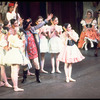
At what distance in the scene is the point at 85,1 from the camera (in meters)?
11.1

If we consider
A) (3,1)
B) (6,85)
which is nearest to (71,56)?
(6,85)

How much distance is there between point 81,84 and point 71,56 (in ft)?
2.03

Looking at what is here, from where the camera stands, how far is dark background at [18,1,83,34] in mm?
11477

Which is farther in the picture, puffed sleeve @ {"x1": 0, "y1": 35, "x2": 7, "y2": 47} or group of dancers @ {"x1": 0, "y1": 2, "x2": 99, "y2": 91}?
puffed sleeve @ {"x1": 0, "y1": 35, "x2": 7, "y2": 47}

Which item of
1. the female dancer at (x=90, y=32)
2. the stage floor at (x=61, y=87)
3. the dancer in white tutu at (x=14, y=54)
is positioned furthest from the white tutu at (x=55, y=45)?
the female dancer at (x=90, y=32)

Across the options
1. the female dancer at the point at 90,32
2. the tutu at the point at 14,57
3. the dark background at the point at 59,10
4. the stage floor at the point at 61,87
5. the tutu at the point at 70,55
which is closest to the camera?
the stage floor at the point at 61,87

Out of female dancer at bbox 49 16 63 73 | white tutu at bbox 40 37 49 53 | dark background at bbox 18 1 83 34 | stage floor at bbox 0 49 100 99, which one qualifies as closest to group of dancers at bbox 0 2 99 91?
stage floor at bbox 0 49 100 99

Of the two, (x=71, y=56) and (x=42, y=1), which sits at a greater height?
→ (x=42, y=1)

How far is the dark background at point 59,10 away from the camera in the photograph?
37.7ft

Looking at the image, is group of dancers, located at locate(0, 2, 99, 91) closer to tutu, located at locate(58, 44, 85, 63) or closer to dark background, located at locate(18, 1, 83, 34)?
tutu, located at locate(58, 44, 85, 63)

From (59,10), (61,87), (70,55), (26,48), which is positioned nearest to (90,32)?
(59,10)

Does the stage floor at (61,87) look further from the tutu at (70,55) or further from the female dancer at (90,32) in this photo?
the female dancer at (90,32)

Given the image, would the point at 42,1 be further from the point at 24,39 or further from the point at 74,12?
the point at 24,39

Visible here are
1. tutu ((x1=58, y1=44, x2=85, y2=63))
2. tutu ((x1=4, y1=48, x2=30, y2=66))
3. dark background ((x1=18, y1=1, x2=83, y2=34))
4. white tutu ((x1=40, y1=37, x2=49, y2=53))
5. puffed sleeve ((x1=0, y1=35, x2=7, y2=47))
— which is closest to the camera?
tutu ((x1=4, y1=48, x2=30, y2=66))
